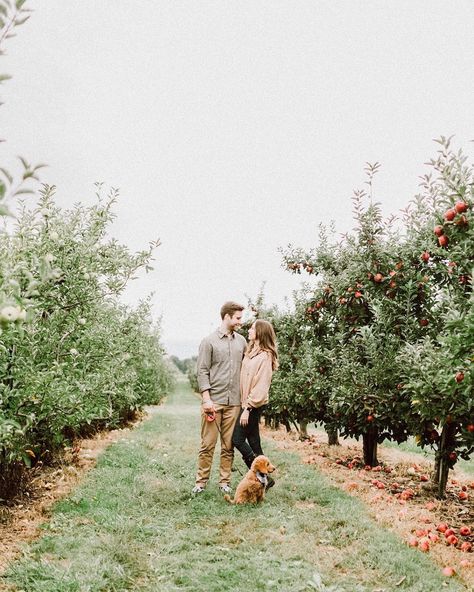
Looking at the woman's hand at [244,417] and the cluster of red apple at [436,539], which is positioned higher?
the woman's hand at [244,417]

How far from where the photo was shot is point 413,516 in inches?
219

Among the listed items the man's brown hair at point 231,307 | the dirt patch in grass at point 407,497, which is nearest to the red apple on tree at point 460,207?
the man's brown hair at point 231,307

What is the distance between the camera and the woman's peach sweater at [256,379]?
607 centimetres

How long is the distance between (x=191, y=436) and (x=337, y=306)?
17.3 ft

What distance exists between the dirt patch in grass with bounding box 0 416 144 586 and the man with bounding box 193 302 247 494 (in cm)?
176

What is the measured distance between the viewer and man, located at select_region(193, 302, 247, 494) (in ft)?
20.3

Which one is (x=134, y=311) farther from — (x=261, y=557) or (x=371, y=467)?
(x=261, y=557)

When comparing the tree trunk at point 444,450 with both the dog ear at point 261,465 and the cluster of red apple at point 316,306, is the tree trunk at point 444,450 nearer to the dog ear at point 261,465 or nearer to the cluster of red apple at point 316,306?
the dog ear at point 261,465

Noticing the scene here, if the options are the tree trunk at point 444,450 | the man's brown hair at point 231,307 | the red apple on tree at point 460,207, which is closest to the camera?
the red apple on tree at point 460,207

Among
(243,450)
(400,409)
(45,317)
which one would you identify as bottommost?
(243,450)

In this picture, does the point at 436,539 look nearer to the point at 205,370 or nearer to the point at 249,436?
the point at 249,436

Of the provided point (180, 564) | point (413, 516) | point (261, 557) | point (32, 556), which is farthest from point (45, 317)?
point (413, 516)

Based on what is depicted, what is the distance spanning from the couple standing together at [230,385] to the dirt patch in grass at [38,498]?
176 centimetres

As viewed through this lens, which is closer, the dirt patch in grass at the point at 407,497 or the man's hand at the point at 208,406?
the dirt patch in grass at the point at 407,497
